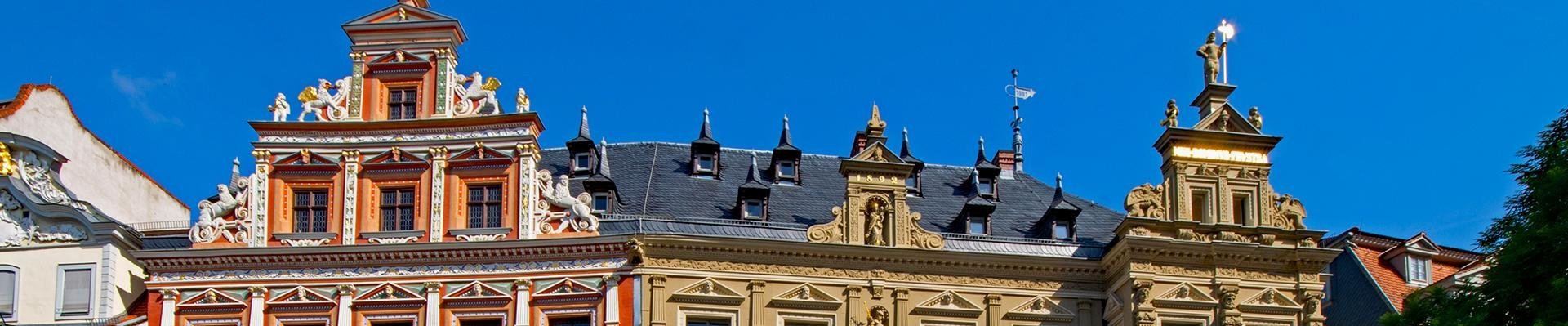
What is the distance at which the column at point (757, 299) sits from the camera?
168 ft

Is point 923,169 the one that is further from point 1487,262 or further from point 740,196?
point 1487,262

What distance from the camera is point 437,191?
51.9m

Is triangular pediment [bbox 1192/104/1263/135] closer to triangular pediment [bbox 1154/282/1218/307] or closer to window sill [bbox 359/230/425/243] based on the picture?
triangular pediment [bbox 1154/282/1218/307]

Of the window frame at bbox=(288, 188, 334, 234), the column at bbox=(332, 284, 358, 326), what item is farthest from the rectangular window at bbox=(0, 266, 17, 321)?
the column at bbox=(332, 284, 358, 326)

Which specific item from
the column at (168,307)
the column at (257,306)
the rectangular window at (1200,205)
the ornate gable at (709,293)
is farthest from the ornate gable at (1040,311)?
the column at (168,307)

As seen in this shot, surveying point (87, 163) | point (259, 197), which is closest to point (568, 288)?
point (259, 197)

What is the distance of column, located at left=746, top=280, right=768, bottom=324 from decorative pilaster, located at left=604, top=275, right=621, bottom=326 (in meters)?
3.12

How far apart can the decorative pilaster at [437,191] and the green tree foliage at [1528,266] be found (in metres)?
21.9

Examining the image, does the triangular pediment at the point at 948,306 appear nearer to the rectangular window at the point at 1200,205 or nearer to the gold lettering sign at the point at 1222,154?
the rectangular window at the point at 1200,205

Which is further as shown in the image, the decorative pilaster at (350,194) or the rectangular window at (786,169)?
the rectangular window at (786,169)

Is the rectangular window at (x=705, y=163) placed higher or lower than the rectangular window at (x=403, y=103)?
lower

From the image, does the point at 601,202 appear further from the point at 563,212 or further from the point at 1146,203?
the point at 1146,203

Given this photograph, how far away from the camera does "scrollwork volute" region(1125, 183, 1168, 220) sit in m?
53.0

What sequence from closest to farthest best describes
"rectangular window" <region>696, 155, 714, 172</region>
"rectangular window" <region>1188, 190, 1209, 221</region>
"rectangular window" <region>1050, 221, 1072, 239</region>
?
"rectangular window" <region>1188, 190, 1209, 221</region>, "rectangular window" <region>1050, 221, 1072, 239</region>, "rectangular window" <region>696, 155, 714, 172</region>
